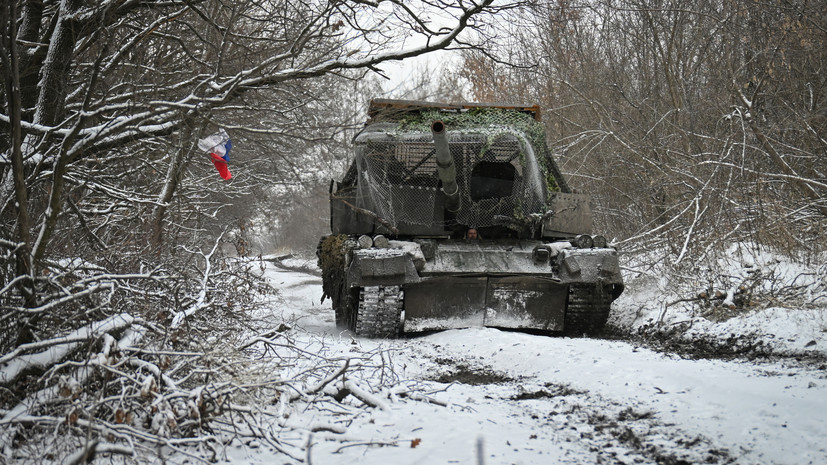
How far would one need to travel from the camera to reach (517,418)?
422cm

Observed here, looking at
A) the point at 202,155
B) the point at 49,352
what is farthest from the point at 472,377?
the point at 202,155

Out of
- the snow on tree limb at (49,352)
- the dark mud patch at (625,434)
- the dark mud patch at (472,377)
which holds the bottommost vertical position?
the dark mud patch at (472,377)

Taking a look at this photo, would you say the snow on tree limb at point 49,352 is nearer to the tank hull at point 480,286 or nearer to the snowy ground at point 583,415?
the snowy ground at point 583,415

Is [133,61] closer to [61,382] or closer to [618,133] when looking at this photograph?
[61,382]

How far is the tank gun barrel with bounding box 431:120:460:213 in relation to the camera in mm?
7379

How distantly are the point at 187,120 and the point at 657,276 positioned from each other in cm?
638

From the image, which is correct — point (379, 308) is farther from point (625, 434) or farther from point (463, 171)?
point (625, 434)

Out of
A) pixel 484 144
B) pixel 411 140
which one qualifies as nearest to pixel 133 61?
pixel 411 140

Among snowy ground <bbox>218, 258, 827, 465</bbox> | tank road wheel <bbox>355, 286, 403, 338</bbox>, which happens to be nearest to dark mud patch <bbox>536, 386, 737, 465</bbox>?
snowy ground <bbox>218, 258, 827, 465</bbox>

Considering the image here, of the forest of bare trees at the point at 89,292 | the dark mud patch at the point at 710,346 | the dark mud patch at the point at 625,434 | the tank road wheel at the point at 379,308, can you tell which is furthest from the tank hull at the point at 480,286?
the dark mud patch at the point at 625,434

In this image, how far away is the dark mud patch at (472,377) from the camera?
5422 mm

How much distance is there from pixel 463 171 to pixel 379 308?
72.5 inches

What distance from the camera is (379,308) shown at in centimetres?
759

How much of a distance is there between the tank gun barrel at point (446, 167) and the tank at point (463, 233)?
0.05 ft
